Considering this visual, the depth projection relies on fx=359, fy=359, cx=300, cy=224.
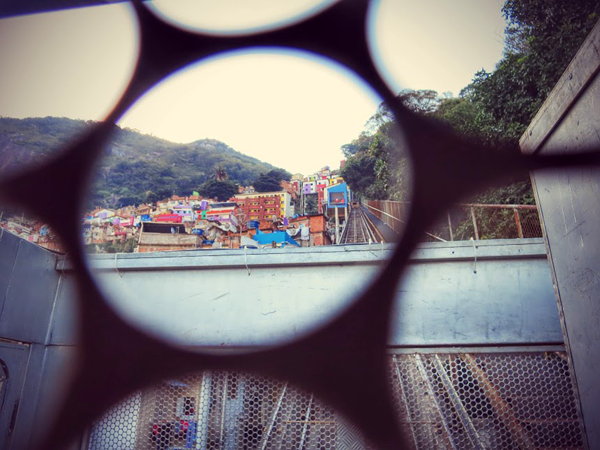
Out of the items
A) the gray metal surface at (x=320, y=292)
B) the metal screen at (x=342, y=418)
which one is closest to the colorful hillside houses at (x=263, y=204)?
the gray metal surface at (x=320, y=292)

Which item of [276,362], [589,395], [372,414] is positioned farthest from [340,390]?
[589,395]

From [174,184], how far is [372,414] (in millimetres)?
76039

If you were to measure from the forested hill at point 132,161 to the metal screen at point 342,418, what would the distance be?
2029 centimetres

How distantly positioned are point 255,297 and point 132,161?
8014 centimetres

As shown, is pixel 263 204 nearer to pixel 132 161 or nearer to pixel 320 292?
pixel 132 161

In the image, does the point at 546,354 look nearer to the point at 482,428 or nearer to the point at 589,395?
the point at 482,428

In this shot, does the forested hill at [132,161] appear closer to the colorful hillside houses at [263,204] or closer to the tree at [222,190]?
the tree at [222,190]

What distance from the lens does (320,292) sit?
2922 mm

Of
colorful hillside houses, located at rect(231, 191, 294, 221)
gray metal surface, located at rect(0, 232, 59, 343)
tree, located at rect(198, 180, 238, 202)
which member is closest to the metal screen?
gray metal surface, located at rect(0, 232, 59, 343)

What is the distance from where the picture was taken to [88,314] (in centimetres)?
290

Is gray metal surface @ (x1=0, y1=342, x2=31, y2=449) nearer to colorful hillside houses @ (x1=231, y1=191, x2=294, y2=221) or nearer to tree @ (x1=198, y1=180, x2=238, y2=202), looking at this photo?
colorful hillside houses @ (x1=231, y1=191, x2=294, y2=221)

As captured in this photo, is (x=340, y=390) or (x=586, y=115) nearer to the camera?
(x=586, y=115)

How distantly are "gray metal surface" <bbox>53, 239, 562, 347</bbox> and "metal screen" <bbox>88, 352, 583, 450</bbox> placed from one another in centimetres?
20

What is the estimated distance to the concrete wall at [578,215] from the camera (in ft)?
4.94
